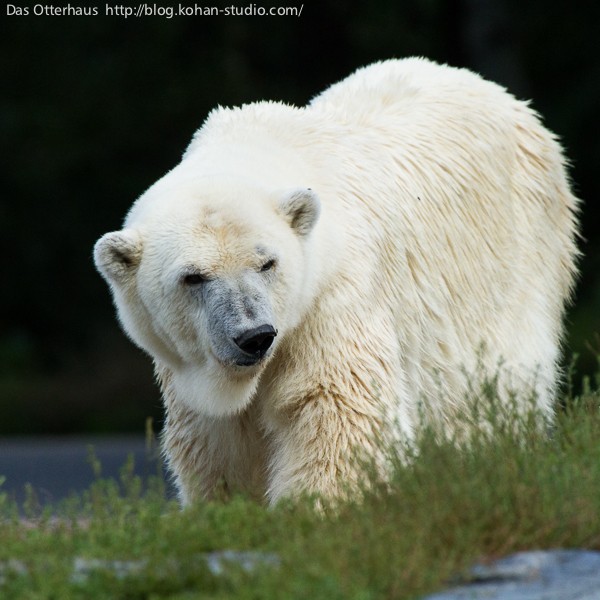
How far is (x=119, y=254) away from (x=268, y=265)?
607 millimetres

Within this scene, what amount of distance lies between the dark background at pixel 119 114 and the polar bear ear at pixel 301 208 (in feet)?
40.2

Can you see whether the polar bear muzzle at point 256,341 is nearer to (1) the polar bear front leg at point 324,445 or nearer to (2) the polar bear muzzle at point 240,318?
(2) the polar bear muzzle at point 240,318

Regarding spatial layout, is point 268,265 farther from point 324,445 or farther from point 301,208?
point 324,445

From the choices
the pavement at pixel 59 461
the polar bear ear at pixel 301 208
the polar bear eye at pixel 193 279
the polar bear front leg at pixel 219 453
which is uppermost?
the polar bear ear at pixel 301 208

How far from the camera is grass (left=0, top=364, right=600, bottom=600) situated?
3855 mm

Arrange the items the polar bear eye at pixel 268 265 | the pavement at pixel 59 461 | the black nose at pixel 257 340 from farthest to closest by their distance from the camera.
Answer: the pavement at pixel 59 461
the polar bear eye at pixel 268 265
the black nose at pixel 257 340

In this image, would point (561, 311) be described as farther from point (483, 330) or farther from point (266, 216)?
point (266, 216)

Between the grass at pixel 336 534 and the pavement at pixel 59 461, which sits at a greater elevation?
the grass at pixel 336 534

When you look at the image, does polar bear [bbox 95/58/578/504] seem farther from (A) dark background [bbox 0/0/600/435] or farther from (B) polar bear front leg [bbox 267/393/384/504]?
(A) dark background [bbox 0/0/600/435]

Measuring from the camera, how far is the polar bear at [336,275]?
17.7ft

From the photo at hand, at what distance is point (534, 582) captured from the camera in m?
4.01

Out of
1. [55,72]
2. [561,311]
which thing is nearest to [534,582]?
[561,311]

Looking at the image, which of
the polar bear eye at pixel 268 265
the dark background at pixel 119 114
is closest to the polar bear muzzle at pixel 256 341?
the polar bear eye at pixel 268 265

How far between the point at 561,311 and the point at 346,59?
517 inches
